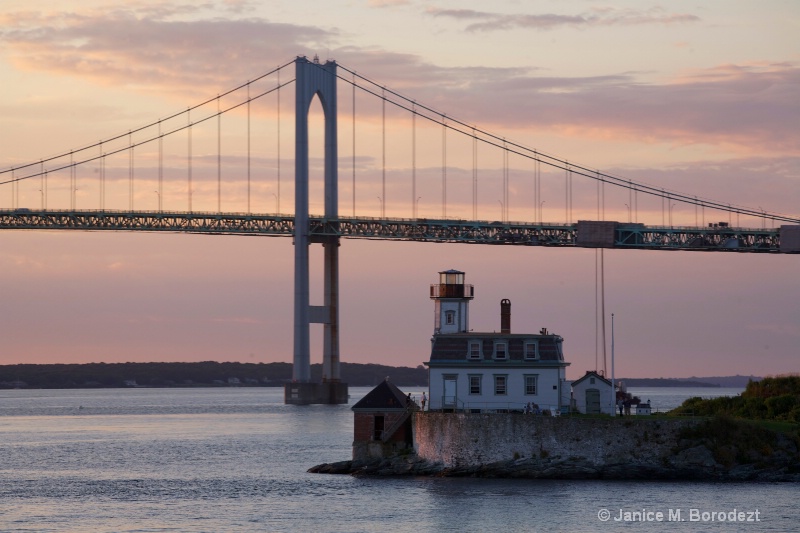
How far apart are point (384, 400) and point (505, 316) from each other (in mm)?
5359

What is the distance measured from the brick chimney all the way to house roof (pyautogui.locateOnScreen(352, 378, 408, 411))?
439cm

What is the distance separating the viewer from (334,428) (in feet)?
260

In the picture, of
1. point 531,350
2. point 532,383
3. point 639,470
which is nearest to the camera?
point 639,470

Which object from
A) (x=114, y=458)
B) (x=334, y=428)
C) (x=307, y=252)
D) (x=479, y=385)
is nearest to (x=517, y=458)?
(x=479, y=385)

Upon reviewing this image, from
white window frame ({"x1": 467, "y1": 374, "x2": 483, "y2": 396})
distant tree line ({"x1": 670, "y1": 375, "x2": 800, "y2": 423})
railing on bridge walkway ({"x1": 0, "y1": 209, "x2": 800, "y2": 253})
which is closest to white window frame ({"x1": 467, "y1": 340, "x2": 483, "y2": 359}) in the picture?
white window frame ({"x1": 467, "y1": 374, "x2": 483, "y2": 396})

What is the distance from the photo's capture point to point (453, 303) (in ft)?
172

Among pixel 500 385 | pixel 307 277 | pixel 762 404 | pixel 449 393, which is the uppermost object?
pixel 307 277

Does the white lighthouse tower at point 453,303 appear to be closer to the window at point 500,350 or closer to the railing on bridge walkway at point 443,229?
the window at point 500,350

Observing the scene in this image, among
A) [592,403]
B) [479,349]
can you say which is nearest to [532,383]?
[479,349]

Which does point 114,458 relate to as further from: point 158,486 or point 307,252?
point 307,252

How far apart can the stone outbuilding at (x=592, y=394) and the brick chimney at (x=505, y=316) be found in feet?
10.5

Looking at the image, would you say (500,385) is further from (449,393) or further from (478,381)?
(449,393)

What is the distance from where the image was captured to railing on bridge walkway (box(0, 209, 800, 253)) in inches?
4198

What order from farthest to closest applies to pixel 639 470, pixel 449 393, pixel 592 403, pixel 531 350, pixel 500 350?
1. pixel 592 403
2. pixel 449 393
3. pixel 500 350
4. pixel 531 350
5. pixel 639 470
